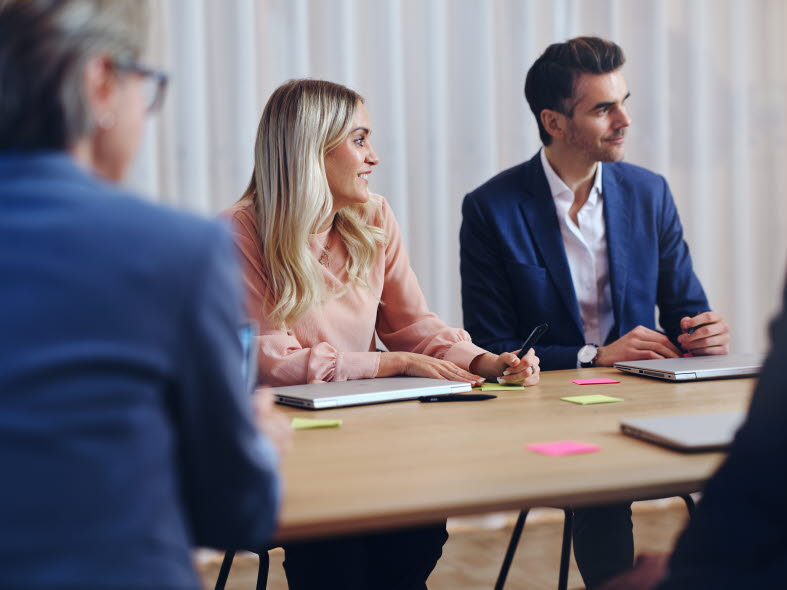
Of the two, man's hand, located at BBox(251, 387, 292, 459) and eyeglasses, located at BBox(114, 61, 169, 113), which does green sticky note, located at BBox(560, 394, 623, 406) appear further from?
eyeglasses, located at BBox(114, 61, 169, 113)

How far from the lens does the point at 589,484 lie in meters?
1.05

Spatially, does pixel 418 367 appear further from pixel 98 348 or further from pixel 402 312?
pixel 98 348

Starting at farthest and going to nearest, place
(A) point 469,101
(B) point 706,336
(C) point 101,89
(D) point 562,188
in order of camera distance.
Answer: (A) point 469,101, (D) point 562,188, (B) point 706,336, (C) point 101,89

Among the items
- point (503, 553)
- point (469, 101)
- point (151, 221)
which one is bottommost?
point (503, 553)

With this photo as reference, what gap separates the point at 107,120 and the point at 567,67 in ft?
6.58

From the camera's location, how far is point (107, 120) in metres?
0.82

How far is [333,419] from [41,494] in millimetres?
813

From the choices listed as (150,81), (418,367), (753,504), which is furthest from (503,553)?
(150,81)

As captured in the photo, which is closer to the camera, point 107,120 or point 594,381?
point 107,120

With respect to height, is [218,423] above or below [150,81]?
below

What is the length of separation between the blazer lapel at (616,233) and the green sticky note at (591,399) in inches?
31.9

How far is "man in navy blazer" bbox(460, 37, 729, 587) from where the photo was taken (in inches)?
94.0

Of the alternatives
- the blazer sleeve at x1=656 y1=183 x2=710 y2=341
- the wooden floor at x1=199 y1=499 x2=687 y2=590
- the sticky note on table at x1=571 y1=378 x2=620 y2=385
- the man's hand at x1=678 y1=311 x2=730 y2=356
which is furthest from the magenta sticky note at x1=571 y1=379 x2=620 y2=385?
the wooden floor at x1=199 y1=499 x2=687 y2=590

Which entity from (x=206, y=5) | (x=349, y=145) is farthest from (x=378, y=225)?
(x=206, y=5)
